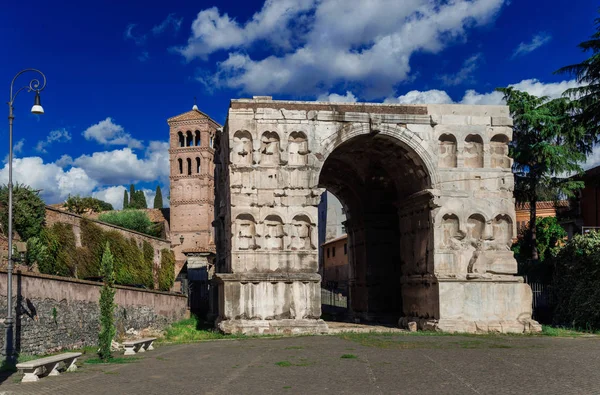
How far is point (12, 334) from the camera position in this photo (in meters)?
16.3


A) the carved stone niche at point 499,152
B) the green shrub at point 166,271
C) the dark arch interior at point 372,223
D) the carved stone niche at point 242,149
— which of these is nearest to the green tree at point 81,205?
the green shrub at point 166,271

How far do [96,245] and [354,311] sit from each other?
14.2m

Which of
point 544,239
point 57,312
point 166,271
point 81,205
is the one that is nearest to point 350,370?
point 57,312

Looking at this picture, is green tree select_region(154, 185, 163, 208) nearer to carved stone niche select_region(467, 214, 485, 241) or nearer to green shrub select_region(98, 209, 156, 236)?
green shrub select_region(98, 209, 156, 236)

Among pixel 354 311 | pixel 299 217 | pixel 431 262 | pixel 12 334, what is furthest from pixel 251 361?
pixel 354 311

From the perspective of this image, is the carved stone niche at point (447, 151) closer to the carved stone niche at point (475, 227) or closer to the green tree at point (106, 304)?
the carved stone niche at point (475, 227)

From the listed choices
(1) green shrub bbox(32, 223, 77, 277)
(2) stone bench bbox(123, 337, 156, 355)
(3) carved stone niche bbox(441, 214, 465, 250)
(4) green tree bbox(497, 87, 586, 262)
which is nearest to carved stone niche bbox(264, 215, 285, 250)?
(2) stone bench bbox(123, 337, 156, 355)

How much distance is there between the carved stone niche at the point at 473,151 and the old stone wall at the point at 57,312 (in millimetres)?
14506

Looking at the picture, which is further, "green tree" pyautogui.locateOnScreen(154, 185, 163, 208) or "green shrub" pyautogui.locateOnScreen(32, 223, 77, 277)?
"green tree" pyautogui.locateOnScreen(154, 185, 163, 208)

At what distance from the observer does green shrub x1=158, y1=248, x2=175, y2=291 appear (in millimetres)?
43966

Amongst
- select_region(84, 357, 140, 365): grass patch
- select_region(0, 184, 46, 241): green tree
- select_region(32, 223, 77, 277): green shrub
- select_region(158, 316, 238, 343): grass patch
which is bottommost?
select_region(158, 316, 238, 343): grass patch

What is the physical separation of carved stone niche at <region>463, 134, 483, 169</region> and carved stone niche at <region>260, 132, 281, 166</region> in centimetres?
693

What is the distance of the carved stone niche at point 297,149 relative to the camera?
23031 millimetres

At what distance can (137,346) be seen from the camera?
18.4 metres
